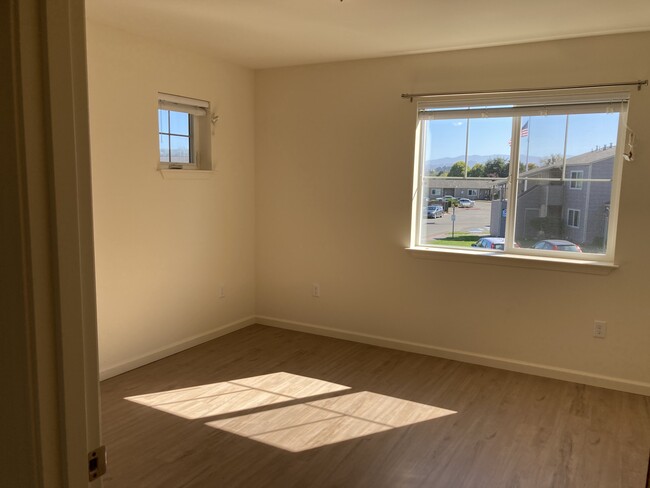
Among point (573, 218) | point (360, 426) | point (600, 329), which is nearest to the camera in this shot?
point (360, 426)

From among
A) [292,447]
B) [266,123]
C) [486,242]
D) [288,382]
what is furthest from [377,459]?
[266,123]

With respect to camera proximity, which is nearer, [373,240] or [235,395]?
[235,395]

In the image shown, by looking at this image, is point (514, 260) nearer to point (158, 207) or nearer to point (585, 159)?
point (585, 159)

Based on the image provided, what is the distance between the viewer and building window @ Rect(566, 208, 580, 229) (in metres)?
3.69

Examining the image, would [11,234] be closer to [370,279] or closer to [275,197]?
[370,279]

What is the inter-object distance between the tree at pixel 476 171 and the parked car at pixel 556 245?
691 millimetres

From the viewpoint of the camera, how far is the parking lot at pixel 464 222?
4.03 meters

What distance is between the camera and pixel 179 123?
416 cm

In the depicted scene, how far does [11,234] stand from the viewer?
73 centimetres

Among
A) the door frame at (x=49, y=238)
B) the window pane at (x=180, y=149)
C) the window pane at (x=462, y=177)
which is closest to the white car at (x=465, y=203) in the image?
the window pane at (x=462, y=177)

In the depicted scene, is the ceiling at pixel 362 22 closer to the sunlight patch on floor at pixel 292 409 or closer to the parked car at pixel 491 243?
the parked car at pixel 491 243

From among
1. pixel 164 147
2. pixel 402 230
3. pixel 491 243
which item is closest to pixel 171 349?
pixel 164 147

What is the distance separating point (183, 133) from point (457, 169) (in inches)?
90.3

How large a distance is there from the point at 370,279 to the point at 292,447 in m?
1.95
